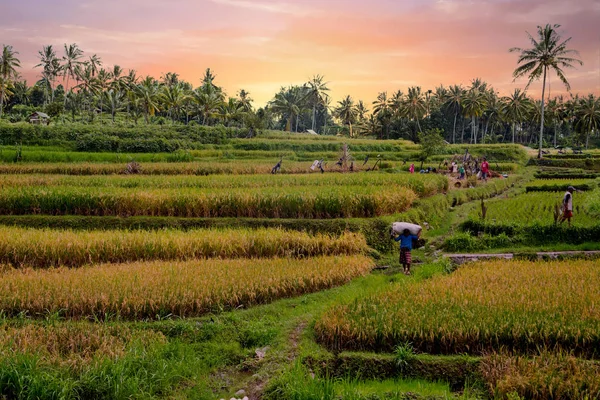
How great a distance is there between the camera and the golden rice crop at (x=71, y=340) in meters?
6.18

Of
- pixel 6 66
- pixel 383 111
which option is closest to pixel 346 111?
pixel 383 111

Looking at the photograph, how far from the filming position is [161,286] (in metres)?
8.74

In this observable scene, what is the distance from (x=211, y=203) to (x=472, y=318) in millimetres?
10009

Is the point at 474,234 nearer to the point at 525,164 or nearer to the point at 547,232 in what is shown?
the point at 547,232

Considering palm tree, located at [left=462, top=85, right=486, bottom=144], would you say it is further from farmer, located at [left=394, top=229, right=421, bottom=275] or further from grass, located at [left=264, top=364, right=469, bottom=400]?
grass, located at [left=264, top=364, right=469, bottom=400]

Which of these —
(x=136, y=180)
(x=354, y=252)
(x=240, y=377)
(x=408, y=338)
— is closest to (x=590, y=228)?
(x=354, y=252)

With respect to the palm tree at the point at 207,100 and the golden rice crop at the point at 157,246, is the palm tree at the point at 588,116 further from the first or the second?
the golden rice crop at the point at 157,246

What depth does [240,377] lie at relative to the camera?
21.8 feet

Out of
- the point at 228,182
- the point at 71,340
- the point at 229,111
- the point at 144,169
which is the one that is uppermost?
the point at 229,111

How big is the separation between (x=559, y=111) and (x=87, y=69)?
60.5 metres

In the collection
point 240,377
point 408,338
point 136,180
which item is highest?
point 136,180

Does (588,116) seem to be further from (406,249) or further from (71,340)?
(71,340)

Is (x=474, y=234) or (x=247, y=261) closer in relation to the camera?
(x=247, y=261)

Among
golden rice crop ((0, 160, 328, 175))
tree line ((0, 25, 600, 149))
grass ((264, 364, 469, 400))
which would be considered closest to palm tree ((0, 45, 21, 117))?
tree line ((0, 25, 600, 149))
